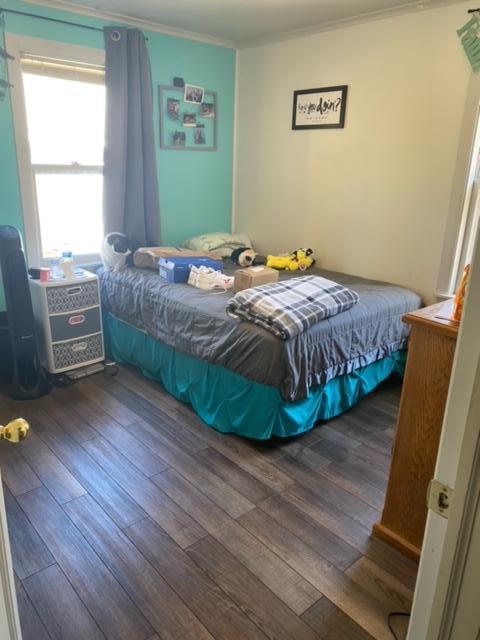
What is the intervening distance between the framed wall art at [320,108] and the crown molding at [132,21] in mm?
825

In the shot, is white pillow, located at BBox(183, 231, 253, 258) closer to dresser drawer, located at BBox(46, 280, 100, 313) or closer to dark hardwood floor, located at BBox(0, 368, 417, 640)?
dresser drawer, located at BBox(46, 280, 100, 313)

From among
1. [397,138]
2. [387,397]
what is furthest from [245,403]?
[397,138]

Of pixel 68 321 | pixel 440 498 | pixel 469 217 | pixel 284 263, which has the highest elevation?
pixel 469 217

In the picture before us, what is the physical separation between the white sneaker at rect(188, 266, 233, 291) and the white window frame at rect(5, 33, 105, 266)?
115cm

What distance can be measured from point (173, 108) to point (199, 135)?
32cm

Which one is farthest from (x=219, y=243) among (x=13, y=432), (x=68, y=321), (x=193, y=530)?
(x=13, y=432)

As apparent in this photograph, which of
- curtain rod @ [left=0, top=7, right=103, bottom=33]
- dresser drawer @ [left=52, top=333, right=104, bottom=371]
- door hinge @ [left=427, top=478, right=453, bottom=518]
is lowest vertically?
dresser drawer @ [left=52, top=333, right=104, bottom=371]

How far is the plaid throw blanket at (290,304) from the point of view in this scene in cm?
231

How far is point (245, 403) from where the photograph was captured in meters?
2.47

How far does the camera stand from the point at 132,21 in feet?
10.9

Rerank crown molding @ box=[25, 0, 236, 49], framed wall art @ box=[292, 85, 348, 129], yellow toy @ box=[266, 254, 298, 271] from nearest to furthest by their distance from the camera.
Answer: crown molding @ box=[25, 0, 236, 49], framed wall art @ box=[292, 85, 348, 129], yellow toy @ box=[266, 254, 298, 271]

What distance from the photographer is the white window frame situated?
9.54ft

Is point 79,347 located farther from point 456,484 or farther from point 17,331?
point 456,484

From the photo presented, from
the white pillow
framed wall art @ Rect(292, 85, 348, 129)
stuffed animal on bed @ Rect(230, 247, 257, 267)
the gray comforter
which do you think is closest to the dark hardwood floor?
the gray comforter
